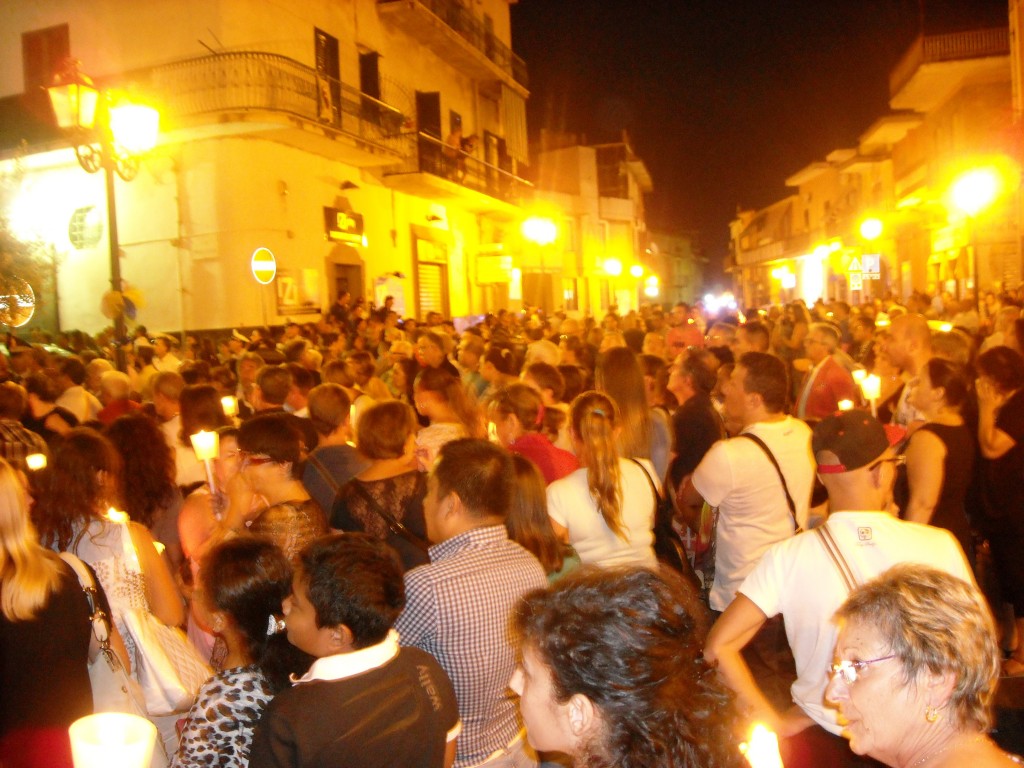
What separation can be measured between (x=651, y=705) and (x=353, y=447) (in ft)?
12.9

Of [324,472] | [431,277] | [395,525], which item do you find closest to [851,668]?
[395,525]

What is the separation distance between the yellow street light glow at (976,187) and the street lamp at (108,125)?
10.5 meters

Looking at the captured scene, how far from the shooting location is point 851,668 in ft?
6.19

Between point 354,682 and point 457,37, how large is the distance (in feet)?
78.0

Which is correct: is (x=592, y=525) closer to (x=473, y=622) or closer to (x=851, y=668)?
(x=473, y=622)

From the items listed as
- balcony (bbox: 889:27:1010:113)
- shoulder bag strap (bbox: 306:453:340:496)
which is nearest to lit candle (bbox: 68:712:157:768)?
shoulder bag strap (bbox: 306:453:340:496)

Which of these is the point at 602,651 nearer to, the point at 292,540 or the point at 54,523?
the point at 292,540

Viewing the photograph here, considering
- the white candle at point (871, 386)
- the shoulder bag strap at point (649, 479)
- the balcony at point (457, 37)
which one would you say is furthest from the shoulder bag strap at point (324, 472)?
the balcony at point (457, 37)

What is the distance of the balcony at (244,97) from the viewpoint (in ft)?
49.5

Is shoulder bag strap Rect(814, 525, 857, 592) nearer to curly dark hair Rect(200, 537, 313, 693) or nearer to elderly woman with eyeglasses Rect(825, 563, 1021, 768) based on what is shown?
elderly woman with eyeglasses Rect(825, 563, 1021, 768)

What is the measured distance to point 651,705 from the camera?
1.62 metres

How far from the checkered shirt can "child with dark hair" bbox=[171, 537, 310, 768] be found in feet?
A: 1.56

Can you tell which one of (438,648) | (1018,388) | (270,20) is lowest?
(438,648)

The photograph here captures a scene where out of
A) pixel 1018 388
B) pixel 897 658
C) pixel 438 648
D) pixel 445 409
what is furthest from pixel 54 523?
pixel 1018 388
